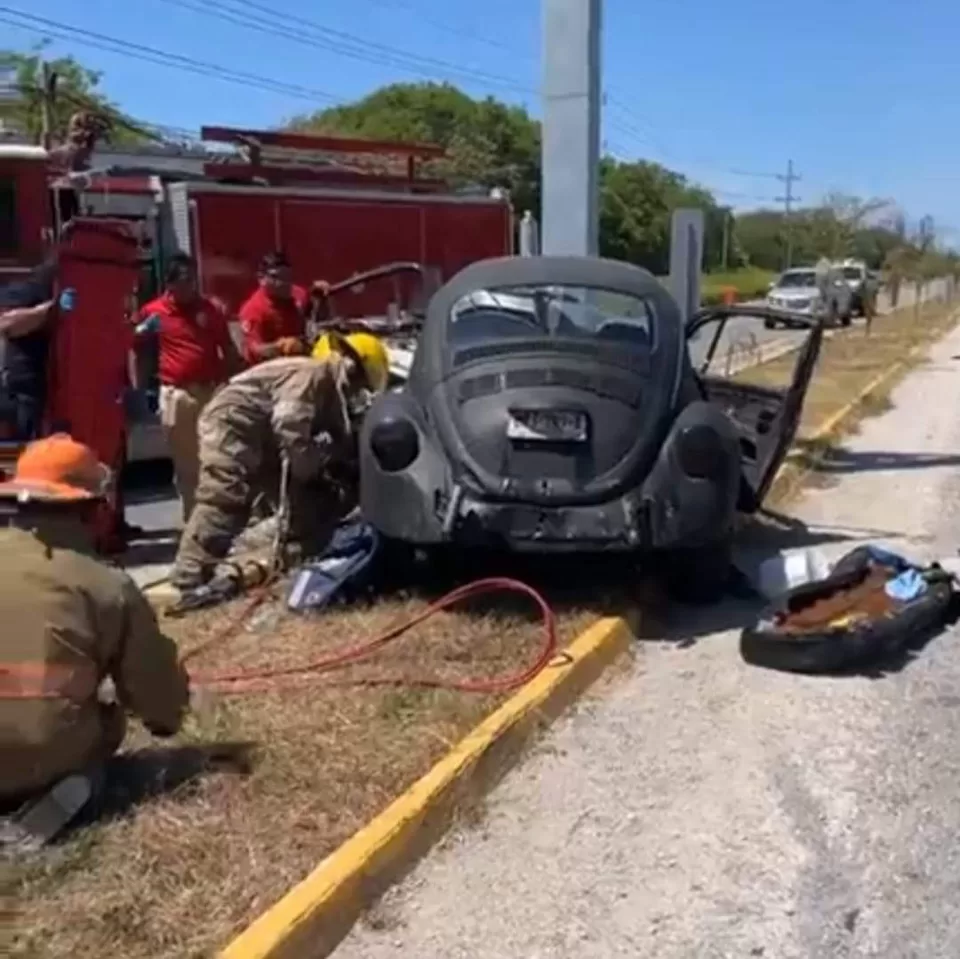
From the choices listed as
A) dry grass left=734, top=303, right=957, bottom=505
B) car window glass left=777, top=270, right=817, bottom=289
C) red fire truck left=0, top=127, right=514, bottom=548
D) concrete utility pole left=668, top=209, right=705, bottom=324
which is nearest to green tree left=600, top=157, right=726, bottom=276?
car window glass left=777, top=270, right=817, bottom=289

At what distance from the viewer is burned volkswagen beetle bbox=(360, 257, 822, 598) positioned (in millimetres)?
7473

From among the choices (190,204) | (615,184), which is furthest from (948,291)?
(190,204)

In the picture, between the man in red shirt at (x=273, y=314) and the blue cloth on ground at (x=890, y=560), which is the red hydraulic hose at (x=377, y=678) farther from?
the man in red shirt at (x=273, y=314)

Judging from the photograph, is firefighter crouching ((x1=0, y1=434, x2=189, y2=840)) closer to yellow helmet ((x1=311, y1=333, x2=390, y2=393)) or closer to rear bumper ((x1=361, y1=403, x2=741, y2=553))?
rear bumper ((x1=361, y1=403, x2=741, y2=553))

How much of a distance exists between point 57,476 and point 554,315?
395 cm

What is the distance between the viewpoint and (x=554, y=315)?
8.37 metres

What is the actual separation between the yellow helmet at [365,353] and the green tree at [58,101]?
5630 millimetres

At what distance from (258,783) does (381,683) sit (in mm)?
1287

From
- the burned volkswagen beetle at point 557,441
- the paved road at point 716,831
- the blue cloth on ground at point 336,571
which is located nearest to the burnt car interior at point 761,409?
the burned volkswagen beetle at point 557,441

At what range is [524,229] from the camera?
18.6m

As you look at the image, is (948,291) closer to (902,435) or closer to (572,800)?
(902,435)

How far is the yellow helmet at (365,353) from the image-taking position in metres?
9.08

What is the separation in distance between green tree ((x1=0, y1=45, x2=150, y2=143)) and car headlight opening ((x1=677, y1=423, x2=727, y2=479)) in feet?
26.3

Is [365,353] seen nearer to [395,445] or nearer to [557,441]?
[395,445]
